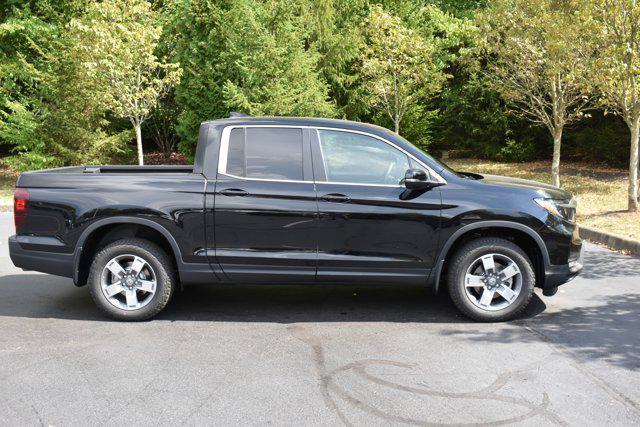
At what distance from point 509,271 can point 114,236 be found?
140 inches

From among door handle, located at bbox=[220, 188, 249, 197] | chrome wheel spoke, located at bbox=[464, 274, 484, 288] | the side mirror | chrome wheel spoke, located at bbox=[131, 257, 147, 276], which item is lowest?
chrome wheel spoke, located at bbox=[464, 274, 484, 288]

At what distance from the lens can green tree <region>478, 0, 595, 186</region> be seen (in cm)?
1216

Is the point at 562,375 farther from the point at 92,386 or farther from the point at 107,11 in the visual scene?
the point at 107,11

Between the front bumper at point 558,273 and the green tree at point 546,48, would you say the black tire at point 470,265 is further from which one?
the green tree at point 546,48

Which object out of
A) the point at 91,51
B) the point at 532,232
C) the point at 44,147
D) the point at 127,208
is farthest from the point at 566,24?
the point at 44,147

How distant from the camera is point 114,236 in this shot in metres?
5.92

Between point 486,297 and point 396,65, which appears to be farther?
point 396,65

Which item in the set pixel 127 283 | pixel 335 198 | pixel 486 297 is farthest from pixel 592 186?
pixel 127 283

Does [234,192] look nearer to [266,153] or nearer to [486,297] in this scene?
[266,153]

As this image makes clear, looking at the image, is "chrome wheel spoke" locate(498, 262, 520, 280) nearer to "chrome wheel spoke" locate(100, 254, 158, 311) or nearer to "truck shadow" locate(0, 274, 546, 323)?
"truck shadow" locate(0, 274, 546, 323)

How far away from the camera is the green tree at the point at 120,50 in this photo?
51.4 ft

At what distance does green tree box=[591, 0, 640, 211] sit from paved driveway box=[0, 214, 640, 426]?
5416mm

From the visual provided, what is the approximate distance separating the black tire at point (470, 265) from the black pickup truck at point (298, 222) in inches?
0.4

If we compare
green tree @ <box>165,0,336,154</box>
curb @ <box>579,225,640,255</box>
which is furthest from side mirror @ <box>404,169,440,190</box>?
green tree @ <box>165,0,336,154</box>
